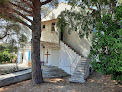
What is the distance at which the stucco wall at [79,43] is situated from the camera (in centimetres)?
1212

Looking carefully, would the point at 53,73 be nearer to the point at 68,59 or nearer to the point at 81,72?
the point at 68,59

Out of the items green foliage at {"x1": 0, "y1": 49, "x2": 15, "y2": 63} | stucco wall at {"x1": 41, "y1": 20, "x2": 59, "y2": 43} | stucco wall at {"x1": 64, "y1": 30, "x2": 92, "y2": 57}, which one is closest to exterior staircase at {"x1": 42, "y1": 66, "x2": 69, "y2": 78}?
stucco wall at {"x1": 64, "y1": 30, "x2": 92, "y2": 57}

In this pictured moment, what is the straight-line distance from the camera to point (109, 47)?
4.13 m

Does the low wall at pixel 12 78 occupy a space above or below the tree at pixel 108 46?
below

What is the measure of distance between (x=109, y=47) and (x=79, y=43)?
875cm

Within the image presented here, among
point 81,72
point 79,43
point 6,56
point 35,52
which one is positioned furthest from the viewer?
point 6,56

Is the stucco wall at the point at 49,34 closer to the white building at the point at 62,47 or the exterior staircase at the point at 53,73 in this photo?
the white building at the point at 62,47

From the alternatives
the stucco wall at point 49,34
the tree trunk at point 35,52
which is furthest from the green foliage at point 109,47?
the stucco wall at point 49,34

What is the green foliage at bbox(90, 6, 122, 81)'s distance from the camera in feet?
12.3

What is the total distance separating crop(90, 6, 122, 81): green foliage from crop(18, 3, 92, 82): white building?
5603mm

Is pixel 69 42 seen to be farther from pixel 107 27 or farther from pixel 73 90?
pixel 107 27

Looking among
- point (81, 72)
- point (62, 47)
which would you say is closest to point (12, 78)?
point (81, 72)

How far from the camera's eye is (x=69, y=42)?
13711mm

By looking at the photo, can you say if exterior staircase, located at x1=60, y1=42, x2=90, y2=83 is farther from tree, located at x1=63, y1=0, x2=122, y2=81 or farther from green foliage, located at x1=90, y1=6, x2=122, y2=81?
green foliage, located at x1=90, y1=6, x2=122, y2=81
